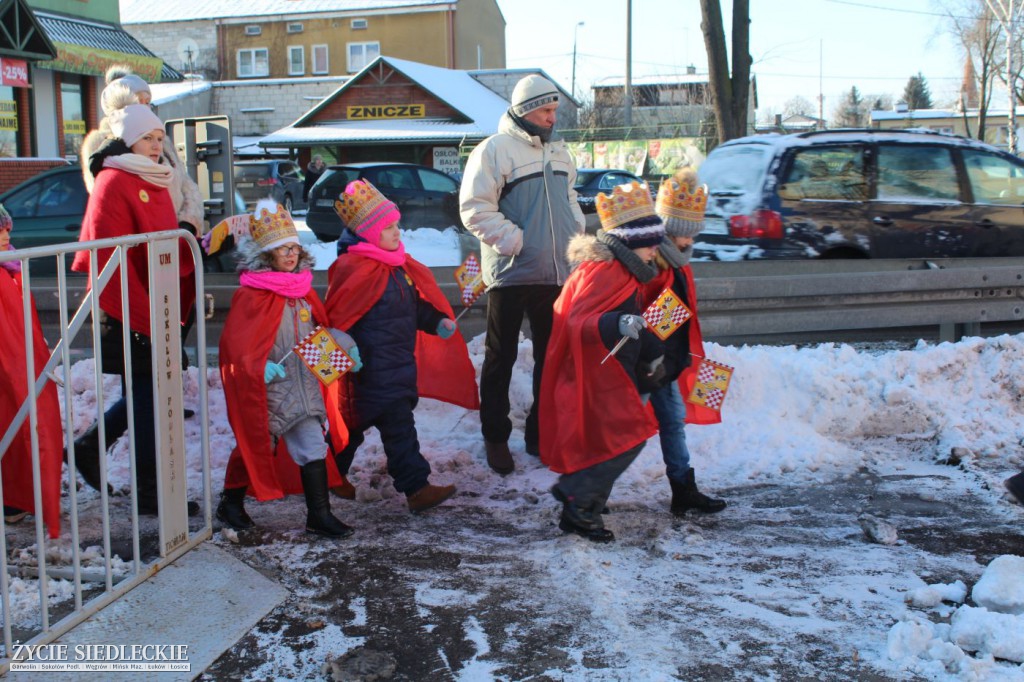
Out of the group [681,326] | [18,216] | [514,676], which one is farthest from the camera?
[18,216]

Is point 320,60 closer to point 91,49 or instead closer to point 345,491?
point 91,49

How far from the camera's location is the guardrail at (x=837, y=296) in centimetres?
740

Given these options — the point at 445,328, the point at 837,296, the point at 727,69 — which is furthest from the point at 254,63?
the point at 445,328

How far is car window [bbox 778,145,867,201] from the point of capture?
898 centimetres

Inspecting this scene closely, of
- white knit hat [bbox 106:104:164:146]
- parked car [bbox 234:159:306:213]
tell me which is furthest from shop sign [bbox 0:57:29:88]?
white knit hat [bbox 106:104:164:146]

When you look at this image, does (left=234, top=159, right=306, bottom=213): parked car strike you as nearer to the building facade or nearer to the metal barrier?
the metal barrier

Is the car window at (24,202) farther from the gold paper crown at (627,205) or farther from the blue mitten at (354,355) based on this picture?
the gold paper crown at (627,205)

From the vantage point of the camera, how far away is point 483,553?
4.73 metres

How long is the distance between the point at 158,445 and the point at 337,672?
1321 millimetres

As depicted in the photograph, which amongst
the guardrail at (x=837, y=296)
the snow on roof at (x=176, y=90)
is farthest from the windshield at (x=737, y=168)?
the snow on roof at (x=176, y=90)

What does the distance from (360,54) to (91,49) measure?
3180cm

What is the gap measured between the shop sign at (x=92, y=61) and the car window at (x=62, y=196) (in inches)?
435

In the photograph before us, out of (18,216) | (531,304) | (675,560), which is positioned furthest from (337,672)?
(18,216)

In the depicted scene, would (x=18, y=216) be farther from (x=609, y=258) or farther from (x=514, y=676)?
(x=514, y=676)
